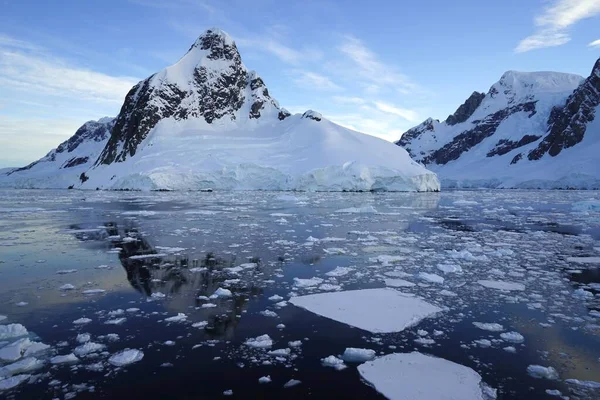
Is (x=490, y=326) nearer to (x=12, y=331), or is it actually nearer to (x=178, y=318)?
(x=178, y=318)

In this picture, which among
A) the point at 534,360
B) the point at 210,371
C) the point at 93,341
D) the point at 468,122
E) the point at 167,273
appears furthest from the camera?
the point at 468,122

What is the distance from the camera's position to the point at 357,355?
14.5 ft

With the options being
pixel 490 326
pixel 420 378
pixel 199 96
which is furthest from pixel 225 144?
pixel 420 378

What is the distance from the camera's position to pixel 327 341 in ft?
16.0

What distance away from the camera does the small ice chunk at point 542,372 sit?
400 centimetres

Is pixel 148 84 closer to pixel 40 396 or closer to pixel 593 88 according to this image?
pixel 40 396

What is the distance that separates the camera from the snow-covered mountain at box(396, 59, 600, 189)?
96.8 meters

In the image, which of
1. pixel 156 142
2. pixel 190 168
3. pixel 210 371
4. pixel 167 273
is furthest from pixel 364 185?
pixel 210 371

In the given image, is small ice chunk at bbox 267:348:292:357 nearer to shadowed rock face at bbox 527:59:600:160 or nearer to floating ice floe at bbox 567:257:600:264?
floating ice floe at bbox 567:257:600:264

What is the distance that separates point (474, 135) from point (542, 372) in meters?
180

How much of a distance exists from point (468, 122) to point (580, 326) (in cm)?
19663

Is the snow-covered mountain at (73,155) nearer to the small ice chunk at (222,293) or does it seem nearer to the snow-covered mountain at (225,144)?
the snow-covered mountain at (225,144)

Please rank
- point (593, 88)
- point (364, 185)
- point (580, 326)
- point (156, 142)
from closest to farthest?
point (580, 326) → point (364, 185) → point (156, 142) → point (593, 88)

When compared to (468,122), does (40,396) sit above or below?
below
